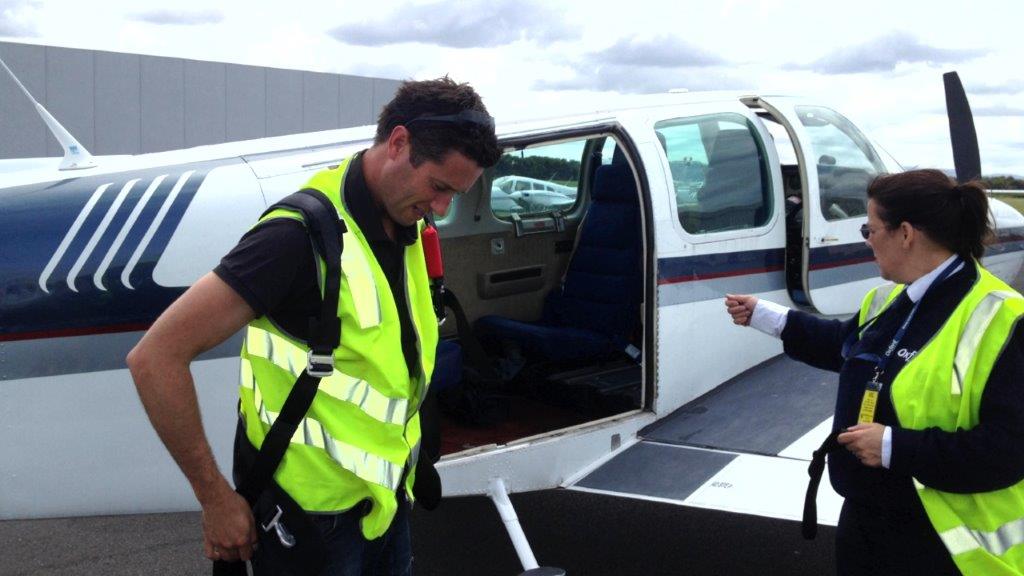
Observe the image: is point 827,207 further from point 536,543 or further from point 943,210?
point 943,210

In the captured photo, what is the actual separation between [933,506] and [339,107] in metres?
19.2

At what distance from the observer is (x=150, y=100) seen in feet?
54.4

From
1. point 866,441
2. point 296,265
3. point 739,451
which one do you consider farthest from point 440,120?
point 739,451

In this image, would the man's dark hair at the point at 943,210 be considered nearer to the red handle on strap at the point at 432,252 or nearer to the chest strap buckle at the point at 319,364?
the red handle on strap at the point at 432,252

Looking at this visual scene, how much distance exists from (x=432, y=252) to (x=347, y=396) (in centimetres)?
73

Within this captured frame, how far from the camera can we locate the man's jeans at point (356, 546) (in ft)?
6.98

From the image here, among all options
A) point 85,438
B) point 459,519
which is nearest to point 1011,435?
point 85,438

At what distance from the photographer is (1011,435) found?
2232mm

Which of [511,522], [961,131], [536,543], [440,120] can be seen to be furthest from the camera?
[961,131]

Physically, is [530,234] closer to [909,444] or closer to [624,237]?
[624,237]

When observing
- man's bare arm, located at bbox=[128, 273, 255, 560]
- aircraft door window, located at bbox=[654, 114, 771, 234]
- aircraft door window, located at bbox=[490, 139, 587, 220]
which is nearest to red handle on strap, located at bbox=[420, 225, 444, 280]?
man's bare arm, located at bbox=[128, 273, 255, 560]

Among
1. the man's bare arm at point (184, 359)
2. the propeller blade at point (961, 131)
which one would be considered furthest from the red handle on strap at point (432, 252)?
the propeller blade at point (961, 131)

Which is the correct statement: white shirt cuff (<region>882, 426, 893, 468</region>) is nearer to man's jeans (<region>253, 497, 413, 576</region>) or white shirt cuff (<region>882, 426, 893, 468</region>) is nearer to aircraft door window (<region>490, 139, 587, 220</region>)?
man's jeans (<region>253, 497, 413, 576</region>)

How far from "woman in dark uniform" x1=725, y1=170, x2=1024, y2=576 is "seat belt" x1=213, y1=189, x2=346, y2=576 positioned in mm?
1284
